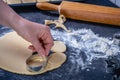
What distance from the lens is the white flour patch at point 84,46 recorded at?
779 mm

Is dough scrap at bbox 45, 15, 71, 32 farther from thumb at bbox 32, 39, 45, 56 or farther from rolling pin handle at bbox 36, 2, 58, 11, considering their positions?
thumb at bbox 32, 39, 45, 56

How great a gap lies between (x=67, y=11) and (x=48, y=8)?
0.10 m

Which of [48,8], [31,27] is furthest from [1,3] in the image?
[48,8]

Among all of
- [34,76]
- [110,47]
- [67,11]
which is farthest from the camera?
[67,11]

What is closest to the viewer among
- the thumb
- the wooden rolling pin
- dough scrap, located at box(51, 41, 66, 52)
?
the thumb

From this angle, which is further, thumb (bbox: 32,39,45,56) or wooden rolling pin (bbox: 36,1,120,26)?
wooden rolling pin (bbox: 36,1,120,26)

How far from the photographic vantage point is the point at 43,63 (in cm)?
75

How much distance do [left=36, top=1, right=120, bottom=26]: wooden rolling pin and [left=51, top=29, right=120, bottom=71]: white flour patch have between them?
7 centimetres

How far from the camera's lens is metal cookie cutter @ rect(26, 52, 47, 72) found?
0.73m

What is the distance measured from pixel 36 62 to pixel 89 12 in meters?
0.35

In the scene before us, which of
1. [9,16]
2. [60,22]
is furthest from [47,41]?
[60,22]

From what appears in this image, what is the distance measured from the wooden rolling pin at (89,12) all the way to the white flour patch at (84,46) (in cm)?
7

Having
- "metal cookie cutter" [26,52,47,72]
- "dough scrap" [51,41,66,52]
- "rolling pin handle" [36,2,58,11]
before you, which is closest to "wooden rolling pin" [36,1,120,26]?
"rolling pin handle" [36,2,58,11]

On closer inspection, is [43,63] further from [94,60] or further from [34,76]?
[94,60]
